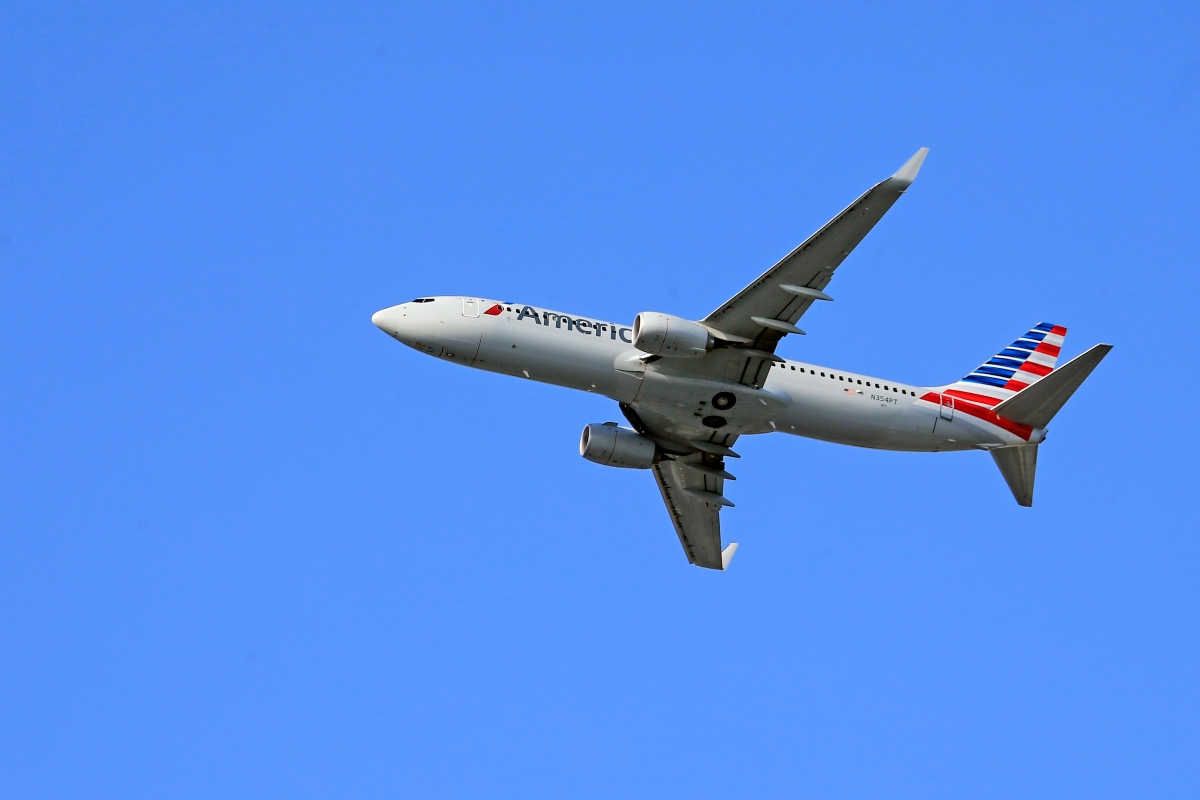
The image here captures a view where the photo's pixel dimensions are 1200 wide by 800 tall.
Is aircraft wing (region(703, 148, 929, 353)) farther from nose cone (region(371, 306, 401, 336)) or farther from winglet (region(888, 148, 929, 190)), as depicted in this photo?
nose cone (region(371, 306, 401, 336))

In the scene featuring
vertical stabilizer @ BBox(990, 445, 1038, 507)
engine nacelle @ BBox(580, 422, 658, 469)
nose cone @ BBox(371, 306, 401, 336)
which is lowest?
vertical stabilizer @ BBox(990, 445, 1038, 507)

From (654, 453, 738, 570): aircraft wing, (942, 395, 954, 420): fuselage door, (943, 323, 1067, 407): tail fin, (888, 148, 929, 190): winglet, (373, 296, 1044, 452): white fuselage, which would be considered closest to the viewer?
(888, 148, 929, 190): winglet

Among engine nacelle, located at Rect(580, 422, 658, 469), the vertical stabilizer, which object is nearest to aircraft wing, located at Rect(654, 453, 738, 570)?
engine nacelle, located at Rect(580, 422, 658, 469)

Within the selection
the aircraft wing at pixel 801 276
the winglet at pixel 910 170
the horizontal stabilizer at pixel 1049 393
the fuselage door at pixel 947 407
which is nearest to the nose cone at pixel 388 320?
the aircraft wing at pixel 801 276

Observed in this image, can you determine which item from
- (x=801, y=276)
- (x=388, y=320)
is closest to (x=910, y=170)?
(x=801, y=276)

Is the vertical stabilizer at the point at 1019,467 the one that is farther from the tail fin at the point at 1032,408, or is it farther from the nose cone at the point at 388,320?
the nose cone at the point at 388,320

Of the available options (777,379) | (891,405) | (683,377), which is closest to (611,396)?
(683,377)

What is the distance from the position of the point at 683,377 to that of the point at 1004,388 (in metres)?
15.2

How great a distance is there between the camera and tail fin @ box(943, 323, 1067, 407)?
168 ft

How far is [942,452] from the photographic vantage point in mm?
50844

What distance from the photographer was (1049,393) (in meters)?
48.2

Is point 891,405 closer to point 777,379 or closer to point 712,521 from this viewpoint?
point 777,379

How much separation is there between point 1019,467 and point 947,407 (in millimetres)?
3988

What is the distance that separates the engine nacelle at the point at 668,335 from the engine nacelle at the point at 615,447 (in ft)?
24.7
